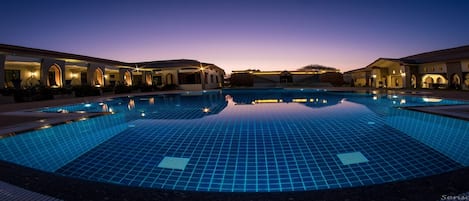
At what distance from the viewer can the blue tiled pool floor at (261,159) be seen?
316 cm

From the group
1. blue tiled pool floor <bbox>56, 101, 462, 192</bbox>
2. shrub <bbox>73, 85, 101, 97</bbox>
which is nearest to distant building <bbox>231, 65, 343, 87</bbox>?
shrub <bbox>73, 85, 101, 97</bbox>

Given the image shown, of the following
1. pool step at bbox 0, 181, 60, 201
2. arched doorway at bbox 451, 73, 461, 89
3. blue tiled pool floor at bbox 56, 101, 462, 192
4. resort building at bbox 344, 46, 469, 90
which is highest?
resort building at bbox 344, 46, 469, 90

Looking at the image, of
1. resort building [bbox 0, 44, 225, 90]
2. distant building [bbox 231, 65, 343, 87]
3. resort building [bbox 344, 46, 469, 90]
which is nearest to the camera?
resort building [bbox 0, 44, 225, 90]

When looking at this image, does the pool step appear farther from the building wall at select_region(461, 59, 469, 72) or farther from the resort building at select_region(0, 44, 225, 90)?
the building wall at select_region(461, 59, 469, 72)

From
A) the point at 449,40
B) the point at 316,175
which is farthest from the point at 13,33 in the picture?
the point at 449,40

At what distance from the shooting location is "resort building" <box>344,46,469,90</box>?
691 inches

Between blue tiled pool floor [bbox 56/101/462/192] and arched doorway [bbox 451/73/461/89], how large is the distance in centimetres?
1785

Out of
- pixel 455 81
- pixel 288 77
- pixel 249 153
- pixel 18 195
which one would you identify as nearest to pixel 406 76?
pixel 455 81

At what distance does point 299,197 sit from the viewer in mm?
1734

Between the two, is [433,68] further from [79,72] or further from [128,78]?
[79,72]

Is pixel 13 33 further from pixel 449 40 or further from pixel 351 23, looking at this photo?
pixel 449 40

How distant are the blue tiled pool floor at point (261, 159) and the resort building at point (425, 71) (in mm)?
18517

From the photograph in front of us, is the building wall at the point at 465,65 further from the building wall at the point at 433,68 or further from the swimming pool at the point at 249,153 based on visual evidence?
the swimming pool at the point at 249,153

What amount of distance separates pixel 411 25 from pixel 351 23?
21.6ft
